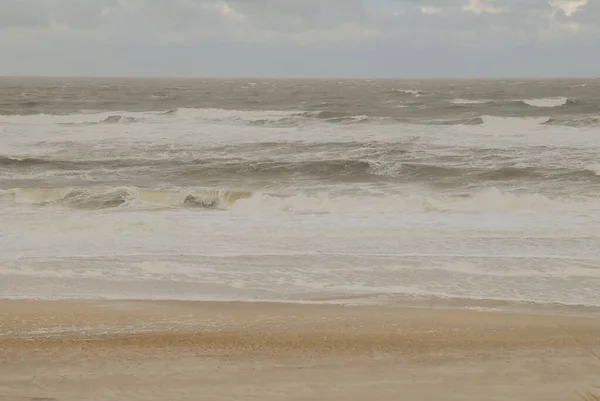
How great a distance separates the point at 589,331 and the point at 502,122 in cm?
2855

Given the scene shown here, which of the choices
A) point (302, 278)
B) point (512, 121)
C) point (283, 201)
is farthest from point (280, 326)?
point (512, 121)

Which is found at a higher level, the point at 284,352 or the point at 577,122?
the point at 577,122

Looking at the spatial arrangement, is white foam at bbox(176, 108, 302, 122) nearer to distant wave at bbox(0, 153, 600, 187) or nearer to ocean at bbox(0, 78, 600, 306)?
ocean at bbox(0, 78, 600, 306)

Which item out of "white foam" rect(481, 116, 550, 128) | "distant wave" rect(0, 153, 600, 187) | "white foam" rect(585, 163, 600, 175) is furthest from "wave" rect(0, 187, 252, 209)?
"white foam" rect(481, 116, 550, 128)

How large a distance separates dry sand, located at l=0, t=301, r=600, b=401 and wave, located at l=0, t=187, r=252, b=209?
8.36 metres

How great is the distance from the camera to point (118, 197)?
1770 centimetres

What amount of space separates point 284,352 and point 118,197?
37.6 ft

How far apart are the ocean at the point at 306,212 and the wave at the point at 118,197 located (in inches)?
2.7

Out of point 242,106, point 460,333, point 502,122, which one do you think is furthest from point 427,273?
point 242,106

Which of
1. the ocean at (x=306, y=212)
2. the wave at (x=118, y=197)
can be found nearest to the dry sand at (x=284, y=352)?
the ocean at (x=306, y=212)

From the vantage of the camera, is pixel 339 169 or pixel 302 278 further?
pixel 339 169

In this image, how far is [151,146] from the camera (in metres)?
28.3

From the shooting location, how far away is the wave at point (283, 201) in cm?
1598

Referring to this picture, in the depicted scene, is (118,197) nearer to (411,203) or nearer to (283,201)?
(283,201)
